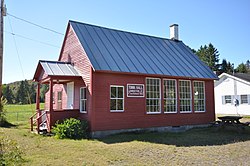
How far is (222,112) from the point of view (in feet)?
104

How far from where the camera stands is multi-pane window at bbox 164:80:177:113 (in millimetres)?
16359

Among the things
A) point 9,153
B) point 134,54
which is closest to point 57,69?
point 134,54

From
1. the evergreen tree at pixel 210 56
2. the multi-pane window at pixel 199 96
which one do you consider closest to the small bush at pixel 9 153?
the multi-pane window at pixel 199 96

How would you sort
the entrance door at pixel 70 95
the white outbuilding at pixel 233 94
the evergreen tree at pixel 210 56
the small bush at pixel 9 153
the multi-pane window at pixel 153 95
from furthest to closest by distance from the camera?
the evergreen tree at pixel 210 56 < the white outbuilding at pixel 233 94 < the entrance door at pixel 70 95 < the multi-pane window at pixel 153 95 < the small bush at pixel 9 153

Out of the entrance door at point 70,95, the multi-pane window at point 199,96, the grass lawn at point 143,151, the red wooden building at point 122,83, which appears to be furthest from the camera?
the multi-pane window at point 199,96

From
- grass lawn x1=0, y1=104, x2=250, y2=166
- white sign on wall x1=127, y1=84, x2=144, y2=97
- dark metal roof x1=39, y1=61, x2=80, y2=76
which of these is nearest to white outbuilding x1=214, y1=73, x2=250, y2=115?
grass lawn x1=0, y1=104, x2=250, y2=166

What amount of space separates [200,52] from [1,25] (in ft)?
232

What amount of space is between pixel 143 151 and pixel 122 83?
5411 millimetres

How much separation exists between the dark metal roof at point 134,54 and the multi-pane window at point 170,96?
733 millimetres

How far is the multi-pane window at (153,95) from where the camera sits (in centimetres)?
1561

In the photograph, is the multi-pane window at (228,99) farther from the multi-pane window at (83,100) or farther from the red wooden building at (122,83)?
the multi-pane window at (83,100)

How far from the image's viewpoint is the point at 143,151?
32.6 ft

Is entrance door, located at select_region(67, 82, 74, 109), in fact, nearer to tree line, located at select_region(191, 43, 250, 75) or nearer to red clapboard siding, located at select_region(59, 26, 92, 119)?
red clapboard siding, located at select_region(59, 26, 92, 119)

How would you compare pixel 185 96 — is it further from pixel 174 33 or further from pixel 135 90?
pixel 174 33
